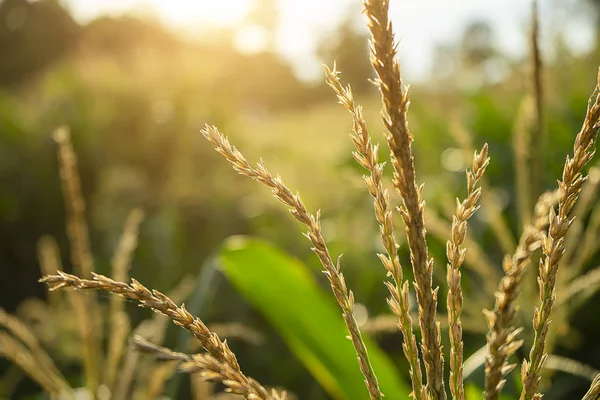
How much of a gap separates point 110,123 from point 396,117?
360 cm

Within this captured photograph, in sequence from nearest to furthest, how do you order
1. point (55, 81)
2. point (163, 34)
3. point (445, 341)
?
point (445, 341) → point (55, 81) → point (163, 34)

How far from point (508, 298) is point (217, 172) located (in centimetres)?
301

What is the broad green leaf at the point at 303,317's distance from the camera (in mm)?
970

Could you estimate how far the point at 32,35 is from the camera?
14.5 metres

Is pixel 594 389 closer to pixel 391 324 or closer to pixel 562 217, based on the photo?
pixel 562 217

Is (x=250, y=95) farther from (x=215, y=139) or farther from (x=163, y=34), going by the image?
(x=215, y=139)

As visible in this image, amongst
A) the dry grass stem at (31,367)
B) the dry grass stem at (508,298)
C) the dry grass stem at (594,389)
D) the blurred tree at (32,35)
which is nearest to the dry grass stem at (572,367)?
the dry grass stem at (594,389)

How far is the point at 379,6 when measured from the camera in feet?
1.04

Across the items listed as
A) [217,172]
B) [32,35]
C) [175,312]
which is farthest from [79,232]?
[32,35]

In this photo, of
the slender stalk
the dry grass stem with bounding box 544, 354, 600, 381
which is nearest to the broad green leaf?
the dry grass stem with bounding box 544, 354, 600, 381

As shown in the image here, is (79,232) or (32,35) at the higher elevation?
(32,35)

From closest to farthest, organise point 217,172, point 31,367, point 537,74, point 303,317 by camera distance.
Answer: point 537,74 < point 31,367 < point 303,317 < point 217,172

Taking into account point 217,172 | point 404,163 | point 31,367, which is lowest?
point 31,367

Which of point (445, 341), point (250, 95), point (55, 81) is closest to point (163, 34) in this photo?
point (250, 95)
